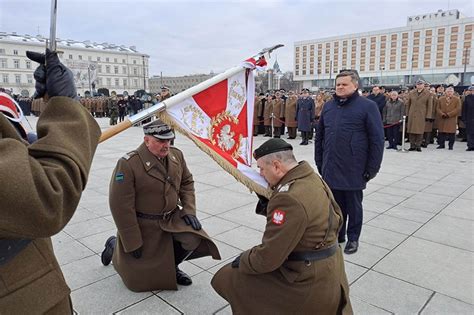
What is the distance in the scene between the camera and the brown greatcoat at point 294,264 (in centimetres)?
208

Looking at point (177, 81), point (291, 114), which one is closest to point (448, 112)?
point (291, 114)

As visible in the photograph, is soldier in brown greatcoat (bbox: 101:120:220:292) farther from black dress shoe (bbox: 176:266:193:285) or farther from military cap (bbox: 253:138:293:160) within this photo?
military cap (bbox: 253:138:293:160)

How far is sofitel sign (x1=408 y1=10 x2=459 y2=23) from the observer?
9069 cm

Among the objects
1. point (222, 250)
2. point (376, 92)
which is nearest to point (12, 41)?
point (376, 92)

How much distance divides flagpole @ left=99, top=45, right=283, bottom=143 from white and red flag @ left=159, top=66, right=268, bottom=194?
0.04 metres

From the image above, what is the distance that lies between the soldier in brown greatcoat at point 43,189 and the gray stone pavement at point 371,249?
1792 mm

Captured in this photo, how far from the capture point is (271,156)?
7.66ft

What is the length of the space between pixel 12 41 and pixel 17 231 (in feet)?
264

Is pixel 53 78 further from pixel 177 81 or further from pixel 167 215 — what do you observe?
pixel 177 81

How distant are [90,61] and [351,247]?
7049cm

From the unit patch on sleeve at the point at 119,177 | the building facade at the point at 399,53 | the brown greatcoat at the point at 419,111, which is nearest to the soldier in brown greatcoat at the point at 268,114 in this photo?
the brown greatcoat at the point at 419,111

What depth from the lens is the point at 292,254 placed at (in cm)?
222

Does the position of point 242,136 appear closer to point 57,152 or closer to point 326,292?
point 326,292

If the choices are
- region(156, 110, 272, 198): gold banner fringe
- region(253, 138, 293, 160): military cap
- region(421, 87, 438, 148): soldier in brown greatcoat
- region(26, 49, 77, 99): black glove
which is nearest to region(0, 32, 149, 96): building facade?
region(421, 87, 438, 148): soldier in brown greatcoat
